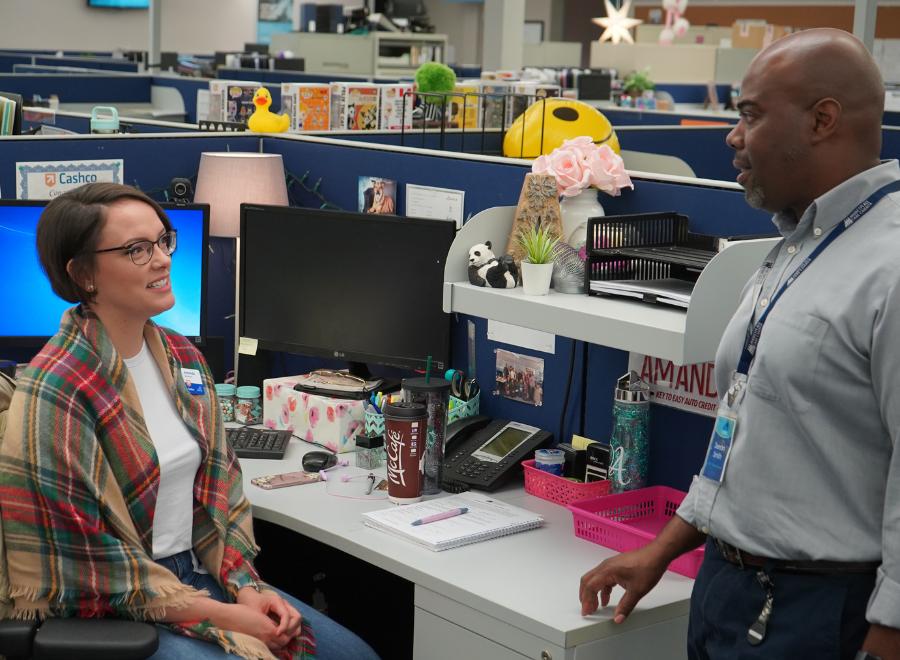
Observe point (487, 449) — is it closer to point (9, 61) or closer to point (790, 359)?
point (790, 359)

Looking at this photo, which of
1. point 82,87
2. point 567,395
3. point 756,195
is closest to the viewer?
point 756,195

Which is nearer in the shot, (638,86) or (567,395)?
(567,395)

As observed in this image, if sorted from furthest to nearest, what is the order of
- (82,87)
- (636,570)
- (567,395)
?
1. (82,87)
2. (567,395)
3. (636,570)

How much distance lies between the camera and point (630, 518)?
220 cm

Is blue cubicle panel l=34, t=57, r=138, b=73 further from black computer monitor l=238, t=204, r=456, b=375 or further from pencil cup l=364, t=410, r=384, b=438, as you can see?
pencil cup l=364, t=410, r=384, b=438

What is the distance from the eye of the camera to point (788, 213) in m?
1.46

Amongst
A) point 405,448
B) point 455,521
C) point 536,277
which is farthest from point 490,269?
point 455,521

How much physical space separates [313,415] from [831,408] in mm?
1447

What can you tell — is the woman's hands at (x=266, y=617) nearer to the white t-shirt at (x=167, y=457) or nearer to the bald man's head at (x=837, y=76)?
the white t-shirt at (x=167, y=457)

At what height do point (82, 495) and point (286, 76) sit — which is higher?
point (286, 76)

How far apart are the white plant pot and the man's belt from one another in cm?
75

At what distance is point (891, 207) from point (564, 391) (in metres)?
1.17

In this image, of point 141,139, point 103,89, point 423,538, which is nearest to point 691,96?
point 103,89

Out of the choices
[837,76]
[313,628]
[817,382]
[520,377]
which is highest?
[837,76]
